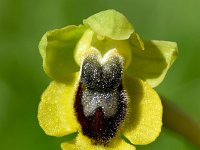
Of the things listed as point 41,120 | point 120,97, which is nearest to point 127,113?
point 120,97

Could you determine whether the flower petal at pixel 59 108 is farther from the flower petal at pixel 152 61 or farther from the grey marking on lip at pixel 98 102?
the flower petal at pixel 152 61

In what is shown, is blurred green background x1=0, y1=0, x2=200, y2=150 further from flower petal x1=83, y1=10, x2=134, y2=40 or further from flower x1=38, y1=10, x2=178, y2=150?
flower petal x1=83, y1=10, x2=134, y2=40

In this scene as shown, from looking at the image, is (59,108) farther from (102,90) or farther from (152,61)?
(152,61)

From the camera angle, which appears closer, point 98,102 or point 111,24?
point 111,24

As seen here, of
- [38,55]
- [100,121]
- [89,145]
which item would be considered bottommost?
[38,55]

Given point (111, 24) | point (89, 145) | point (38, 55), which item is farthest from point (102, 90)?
point (38, 55)

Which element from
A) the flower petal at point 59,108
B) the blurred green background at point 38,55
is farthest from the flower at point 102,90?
the blurred green background at point 38,55

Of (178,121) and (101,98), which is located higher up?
(101,98)

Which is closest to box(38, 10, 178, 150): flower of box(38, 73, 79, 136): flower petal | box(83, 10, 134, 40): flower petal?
box(38, 73, 79, 136): flower petal
